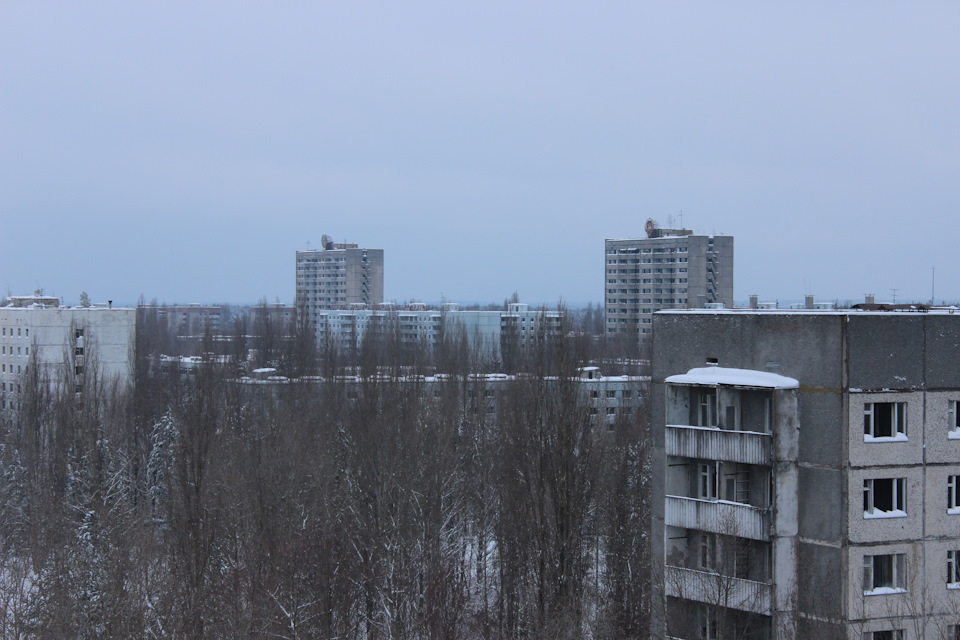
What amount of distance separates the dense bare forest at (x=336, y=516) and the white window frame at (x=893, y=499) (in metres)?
5.12

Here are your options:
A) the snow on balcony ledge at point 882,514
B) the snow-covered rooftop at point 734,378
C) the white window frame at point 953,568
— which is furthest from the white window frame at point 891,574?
the snow-covered rooftop at point 734,378

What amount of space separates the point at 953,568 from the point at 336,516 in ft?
40.9

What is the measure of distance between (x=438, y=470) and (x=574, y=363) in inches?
190

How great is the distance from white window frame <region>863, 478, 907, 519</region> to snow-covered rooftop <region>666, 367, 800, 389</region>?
1.47 m

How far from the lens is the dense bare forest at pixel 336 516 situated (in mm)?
15289

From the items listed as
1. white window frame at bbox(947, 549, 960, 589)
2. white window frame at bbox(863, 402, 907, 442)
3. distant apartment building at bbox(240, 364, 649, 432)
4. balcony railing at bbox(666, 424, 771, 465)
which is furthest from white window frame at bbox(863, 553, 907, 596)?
distant apartment building at bbox(240, 364, 649, 432)

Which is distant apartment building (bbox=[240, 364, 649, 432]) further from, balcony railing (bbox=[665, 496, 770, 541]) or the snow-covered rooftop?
the snow-covered rooftop

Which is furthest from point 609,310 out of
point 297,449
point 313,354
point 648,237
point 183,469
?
point 183,469

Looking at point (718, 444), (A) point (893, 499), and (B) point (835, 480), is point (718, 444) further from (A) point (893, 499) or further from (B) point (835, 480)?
(A) point (893, 499)

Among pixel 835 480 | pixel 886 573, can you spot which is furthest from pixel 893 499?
pixel 886 573

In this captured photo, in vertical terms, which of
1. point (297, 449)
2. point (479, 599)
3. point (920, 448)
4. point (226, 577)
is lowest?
point (479, 599)

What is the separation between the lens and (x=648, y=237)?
62906mm

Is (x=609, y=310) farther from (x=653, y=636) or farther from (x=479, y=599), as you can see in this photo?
(x=653, y=636)

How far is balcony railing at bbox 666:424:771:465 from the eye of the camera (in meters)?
12.0
